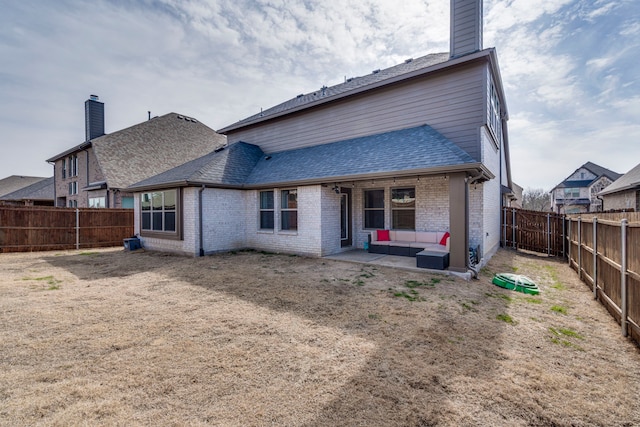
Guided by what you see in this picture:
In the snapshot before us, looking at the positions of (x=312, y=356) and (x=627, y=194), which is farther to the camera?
(x=627, y=194)

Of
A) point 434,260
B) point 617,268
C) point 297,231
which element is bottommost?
point 434,260

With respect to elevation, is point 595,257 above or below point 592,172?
below

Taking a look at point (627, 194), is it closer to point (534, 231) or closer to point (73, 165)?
point (534, 231)

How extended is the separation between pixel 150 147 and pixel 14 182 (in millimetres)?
32509

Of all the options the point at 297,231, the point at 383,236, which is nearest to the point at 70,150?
the point at 297,231

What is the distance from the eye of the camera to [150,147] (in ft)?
67.0

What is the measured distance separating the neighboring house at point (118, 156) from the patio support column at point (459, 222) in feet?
56.6

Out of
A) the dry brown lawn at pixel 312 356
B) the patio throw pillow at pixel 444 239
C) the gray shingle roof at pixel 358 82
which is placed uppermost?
the gray shingle roof at pixel 358 82

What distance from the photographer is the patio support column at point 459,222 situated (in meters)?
7.09

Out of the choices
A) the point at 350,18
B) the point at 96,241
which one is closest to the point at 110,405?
the point at 350,18

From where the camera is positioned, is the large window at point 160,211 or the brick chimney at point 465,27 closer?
the brick chimney at point 465,27

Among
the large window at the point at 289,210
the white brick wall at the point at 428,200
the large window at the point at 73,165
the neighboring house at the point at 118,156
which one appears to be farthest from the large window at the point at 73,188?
the white brick wall at the point at 428,200

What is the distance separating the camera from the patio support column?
7086mm

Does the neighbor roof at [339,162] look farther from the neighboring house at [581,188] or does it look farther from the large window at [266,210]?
the neighboring house at [581,188]
